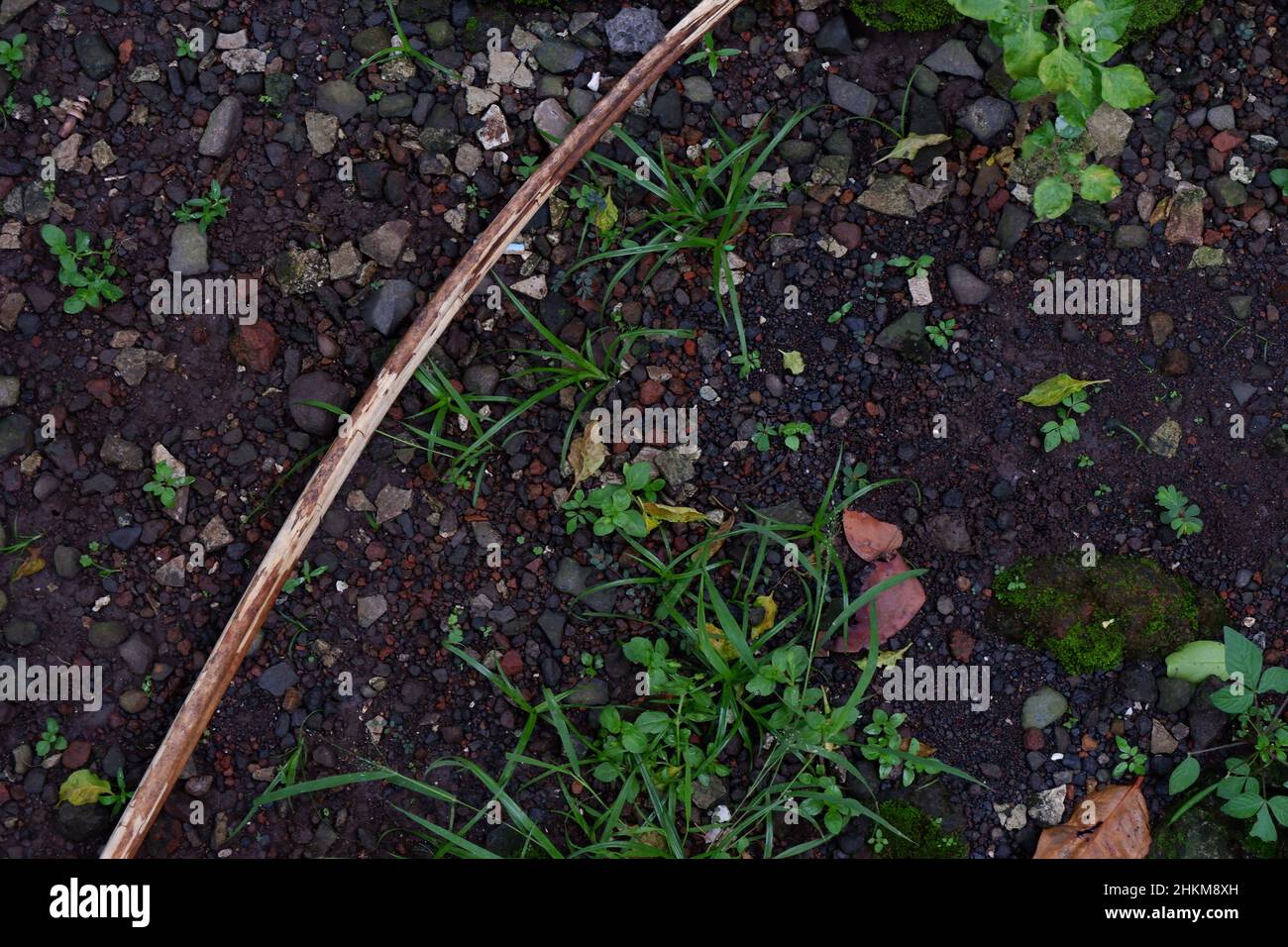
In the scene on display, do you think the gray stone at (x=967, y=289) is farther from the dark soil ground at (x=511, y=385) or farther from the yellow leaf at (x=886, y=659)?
the yellow leaf at (x=886, y=659)

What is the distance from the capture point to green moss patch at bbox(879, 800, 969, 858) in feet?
10.1

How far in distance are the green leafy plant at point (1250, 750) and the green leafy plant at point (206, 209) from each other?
330 centimetres

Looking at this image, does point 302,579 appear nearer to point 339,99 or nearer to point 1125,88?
point 339,99

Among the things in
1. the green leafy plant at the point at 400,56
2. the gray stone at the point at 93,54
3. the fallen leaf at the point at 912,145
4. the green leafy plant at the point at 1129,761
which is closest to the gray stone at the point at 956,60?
the fallen leaf at the point at 912,145

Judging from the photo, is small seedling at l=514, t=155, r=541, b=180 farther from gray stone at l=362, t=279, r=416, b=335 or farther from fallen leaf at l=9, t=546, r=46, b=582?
fallen leaf at l=9, t=546, r=46, b=582

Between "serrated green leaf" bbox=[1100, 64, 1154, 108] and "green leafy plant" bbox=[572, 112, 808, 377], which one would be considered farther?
"green leafy plant" bbox=[572, 112, 808, 377]

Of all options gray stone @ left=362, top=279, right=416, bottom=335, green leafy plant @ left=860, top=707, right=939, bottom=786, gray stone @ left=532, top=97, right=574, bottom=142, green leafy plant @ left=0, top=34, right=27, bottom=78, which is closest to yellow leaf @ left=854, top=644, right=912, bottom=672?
green leafy plant @ left=860, top=707, right=939, bottom=786

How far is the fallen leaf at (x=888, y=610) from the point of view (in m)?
3.15

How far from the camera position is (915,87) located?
3.31 meters

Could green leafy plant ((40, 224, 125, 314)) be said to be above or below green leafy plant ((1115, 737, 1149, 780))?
above

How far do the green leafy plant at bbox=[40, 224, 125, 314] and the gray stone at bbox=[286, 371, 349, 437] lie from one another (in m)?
0.64

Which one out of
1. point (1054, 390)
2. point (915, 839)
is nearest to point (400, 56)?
point (1054, 390)

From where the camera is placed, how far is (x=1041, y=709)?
316 cm

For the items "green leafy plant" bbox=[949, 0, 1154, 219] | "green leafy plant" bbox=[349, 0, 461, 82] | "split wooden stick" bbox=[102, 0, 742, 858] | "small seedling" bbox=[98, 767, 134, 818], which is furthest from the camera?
"green leafy plant" bbox=[349, 0, 461, 82]
